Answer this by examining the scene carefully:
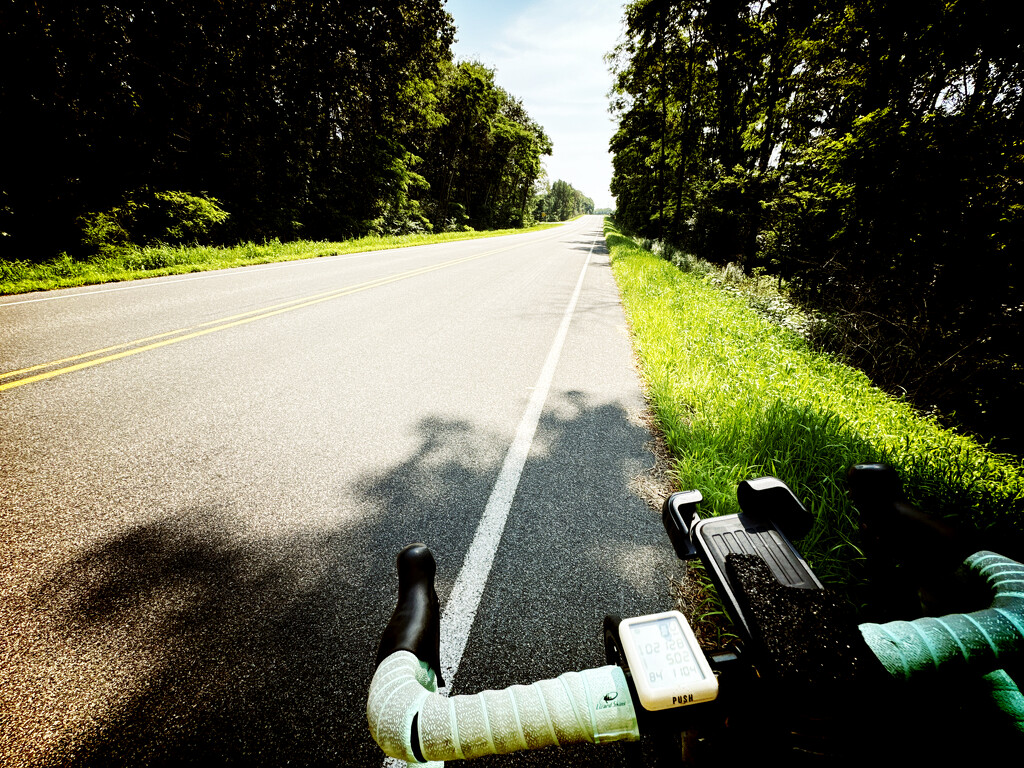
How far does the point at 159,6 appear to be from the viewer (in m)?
12.8

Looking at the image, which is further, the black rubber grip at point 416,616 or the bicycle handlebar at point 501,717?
the black rubber grip at point 416,616

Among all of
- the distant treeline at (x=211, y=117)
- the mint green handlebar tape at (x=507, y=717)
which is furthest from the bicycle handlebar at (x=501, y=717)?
the distant treeline at (x=211, y=117)

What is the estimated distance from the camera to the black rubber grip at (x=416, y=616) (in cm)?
104

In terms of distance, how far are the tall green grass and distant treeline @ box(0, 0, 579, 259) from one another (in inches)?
592

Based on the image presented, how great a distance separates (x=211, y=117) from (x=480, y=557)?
2099cm

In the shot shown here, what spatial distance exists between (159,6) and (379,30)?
1005 centimetres

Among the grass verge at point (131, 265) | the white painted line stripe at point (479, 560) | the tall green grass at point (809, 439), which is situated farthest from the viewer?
the grass verge at point (131, 265)

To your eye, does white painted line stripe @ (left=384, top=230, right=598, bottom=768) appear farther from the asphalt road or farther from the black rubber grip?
the black rubber grip

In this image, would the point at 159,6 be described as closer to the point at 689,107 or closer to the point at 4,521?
the point at 4,521

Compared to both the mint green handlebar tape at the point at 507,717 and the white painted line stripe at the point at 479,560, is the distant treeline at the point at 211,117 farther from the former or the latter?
the mint green handlebar tape at the point at 507,717

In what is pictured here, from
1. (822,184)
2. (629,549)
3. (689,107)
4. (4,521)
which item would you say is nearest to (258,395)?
(4,521)

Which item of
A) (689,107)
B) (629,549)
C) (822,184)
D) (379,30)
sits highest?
(379,30)

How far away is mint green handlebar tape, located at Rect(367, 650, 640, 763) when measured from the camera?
0.74 meters

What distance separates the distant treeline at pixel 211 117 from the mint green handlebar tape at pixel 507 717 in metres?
14.8
